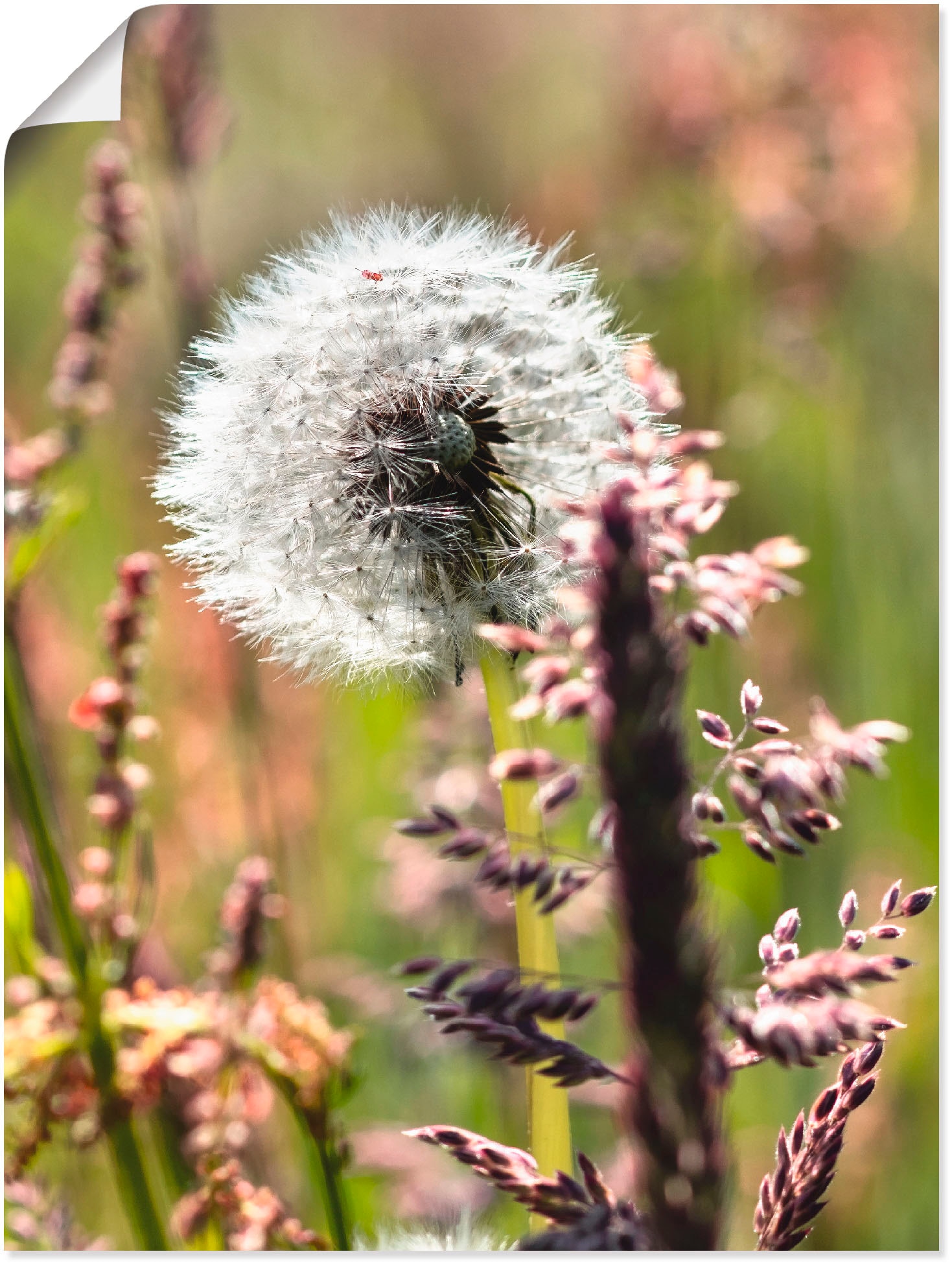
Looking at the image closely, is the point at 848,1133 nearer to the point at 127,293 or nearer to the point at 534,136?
the point at 127,293

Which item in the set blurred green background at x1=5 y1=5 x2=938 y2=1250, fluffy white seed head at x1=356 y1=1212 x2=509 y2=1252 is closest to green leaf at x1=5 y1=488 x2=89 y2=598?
blurred green background at x1=5 y1=5 x2=938 y2=1250

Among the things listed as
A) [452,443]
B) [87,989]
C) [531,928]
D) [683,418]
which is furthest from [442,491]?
[683,418]

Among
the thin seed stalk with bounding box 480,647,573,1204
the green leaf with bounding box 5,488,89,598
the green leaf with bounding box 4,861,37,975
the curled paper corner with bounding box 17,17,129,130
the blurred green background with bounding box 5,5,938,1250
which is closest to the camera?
the thin seed stalk with bounding box 480,647,573,1204

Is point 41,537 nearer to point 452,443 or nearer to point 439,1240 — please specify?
point 452,443

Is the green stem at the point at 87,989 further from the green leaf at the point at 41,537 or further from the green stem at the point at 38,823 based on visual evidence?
the green leaf at the point at 41,537

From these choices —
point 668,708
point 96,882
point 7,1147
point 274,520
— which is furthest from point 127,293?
point 668,708

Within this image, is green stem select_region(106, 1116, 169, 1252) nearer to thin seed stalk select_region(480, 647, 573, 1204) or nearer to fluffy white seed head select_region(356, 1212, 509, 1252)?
fluffy white seed head select_region(356, 1212, 509, 1252)
